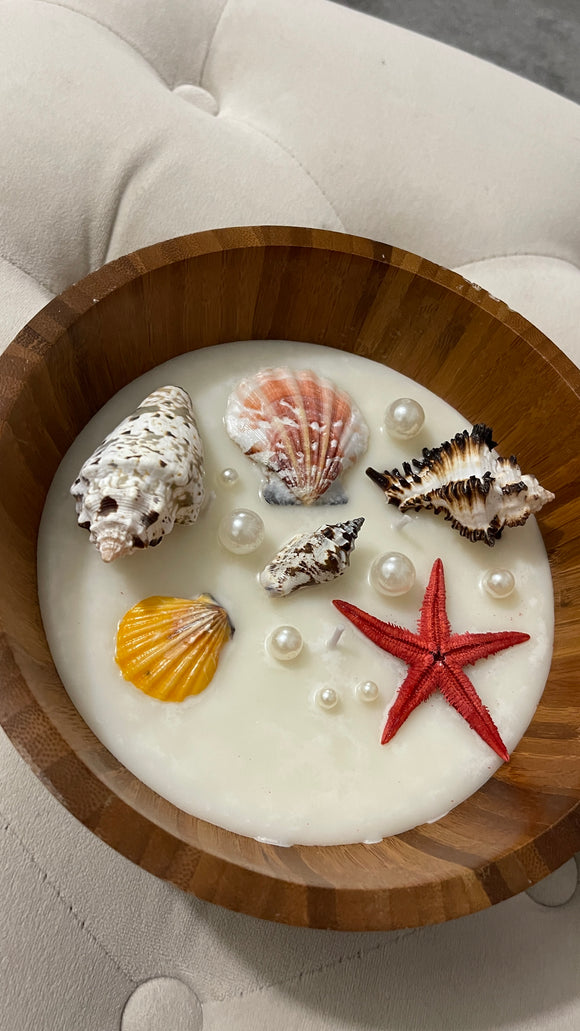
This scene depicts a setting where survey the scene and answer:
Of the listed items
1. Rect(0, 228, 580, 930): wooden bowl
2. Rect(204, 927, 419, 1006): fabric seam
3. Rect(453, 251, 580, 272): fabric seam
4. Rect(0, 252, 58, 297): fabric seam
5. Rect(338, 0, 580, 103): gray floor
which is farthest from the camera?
Rect(338, 0, 580, 103): gray floor

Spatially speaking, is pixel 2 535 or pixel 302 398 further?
pixel 302 398

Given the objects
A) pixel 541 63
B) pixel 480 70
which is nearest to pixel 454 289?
pixel 480 70

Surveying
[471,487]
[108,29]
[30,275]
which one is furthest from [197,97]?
[471,487]

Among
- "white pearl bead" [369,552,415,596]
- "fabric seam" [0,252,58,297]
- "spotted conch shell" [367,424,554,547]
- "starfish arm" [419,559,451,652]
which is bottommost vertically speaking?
"starfish arm" [419,559,451,652]

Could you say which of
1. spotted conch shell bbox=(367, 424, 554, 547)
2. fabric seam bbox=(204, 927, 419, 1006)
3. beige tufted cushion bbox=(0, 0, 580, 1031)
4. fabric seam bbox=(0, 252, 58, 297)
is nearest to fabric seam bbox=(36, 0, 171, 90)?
beige tufted cushion bbox=(0, 0, 580, 1031)

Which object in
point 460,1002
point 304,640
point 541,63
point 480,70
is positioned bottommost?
point 460,1002

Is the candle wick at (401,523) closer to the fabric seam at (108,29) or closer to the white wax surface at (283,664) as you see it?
the white wax surface at (283,664)

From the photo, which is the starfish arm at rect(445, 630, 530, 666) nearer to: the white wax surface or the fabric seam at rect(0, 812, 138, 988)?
the white wax surface

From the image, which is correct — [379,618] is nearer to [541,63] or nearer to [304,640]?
[304,640]
